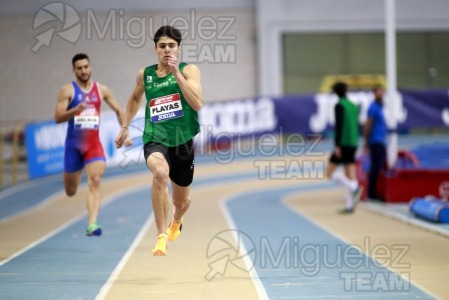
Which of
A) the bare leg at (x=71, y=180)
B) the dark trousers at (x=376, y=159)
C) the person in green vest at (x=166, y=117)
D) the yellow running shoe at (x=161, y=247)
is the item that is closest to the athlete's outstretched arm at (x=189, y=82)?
the person in green vest at (x=166, y=117)

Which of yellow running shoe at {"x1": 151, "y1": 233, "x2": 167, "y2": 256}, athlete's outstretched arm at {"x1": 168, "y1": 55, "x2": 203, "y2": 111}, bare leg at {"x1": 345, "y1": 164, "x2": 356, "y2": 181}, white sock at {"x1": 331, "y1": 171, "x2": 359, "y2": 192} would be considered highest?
athlete's outstretched arm at {"x1": 168, "y1": 55, "x2": 203, "y2": 111}

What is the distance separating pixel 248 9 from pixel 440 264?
81.4ft

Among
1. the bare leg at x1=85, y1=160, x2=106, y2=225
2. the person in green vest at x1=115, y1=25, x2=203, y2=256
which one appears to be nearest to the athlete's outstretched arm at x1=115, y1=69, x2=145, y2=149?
the person in green vest at x1=115, y1=25, x2=203, y2=256

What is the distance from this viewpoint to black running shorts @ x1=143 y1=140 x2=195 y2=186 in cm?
844

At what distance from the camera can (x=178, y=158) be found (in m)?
8.61

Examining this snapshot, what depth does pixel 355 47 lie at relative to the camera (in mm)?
34531

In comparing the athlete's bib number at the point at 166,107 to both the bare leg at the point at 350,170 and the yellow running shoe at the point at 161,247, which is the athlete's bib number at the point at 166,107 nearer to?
the yellow running shoe at the point at 161,247

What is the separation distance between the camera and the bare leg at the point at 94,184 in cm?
1155

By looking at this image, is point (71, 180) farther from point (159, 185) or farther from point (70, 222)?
point (159, 185)

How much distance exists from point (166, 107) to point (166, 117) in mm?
93

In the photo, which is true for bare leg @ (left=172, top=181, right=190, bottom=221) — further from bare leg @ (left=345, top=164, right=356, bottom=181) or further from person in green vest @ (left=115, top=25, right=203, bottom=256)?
bare leg @ (left=345, top=164, right=356, bottom=181)

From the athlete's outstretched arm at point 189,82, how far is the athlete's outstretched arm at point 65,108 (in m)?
3.04

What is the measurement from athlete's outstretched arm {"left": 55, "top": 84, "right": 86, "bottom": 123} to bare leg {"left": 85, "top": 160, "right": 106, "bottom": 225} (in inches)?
28.5

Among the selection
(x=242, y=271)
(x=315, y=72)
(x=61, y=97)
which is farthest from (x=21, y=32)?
(x=242, y=271)
